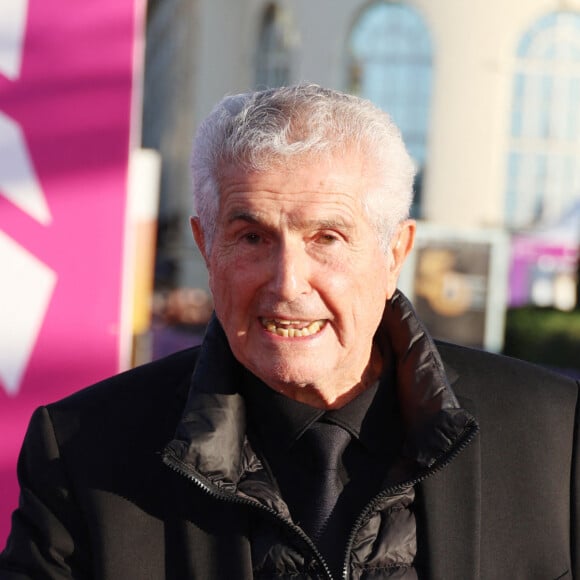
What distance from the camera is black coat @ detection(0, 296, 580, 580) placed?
6.88 feet

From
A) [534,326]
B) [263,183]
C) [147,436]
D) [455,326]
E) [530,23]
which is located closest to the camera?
[263,183]

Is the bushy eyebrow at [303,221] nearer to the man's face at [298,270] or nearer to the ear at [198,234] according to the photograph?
the man's face at [298,270]

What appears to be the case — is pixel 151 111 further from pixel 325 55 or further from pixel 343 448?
pixel 343 448

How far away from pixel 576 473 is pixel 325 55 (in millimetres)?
27827

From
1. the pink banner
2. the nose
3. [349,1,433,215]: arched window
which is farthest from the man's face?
[349,1,433,215]: arched window

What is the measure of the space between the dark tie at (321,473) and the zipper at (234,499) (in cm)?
8

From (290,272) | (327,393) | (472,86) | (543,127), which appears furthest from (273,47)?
(290,272)

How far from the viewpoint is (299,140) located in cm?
208

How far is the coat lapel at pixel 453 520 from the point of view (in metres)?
2.08

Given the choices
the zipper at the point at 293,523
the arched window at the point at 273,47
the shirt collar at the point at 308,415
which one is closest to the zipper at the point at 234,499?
the zipper at the point at 293,523

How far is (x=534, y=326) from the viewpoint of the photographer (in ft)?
56.1

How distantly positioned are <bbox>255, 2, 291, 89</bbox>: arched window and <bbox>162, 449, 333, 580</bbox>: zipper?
29383 mm

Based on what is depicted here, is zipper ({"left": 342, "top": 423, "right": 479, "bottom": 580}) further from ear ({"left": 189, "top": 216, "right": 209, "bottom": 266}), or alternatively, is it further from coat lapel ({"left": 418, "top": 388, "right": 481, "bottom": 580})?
ear ({"left": 189, "top": 216, "right": 209, "bottom": 266})

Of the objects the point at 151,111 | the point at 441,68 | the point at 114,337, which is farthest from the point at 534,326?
the point at 151,111
